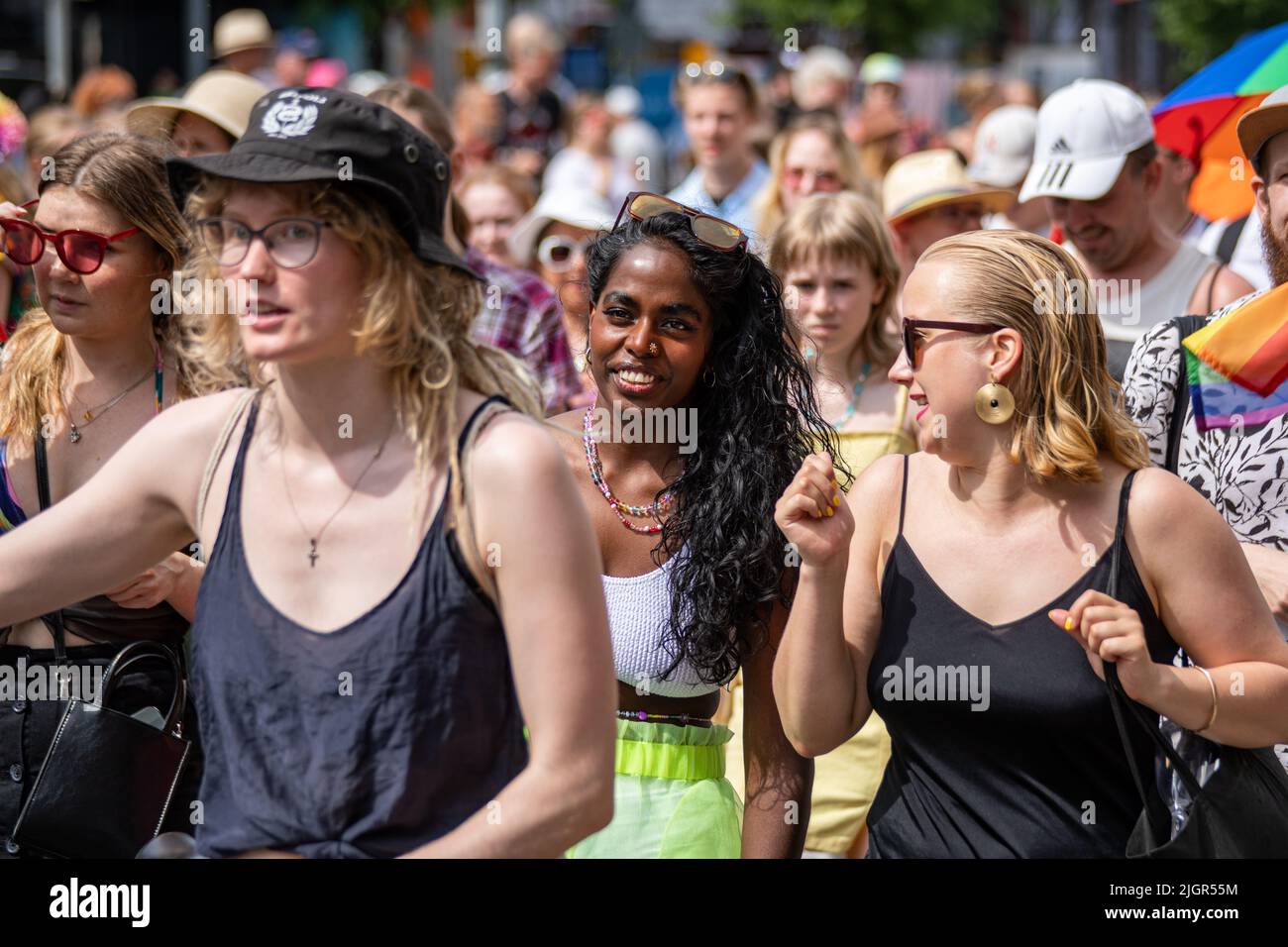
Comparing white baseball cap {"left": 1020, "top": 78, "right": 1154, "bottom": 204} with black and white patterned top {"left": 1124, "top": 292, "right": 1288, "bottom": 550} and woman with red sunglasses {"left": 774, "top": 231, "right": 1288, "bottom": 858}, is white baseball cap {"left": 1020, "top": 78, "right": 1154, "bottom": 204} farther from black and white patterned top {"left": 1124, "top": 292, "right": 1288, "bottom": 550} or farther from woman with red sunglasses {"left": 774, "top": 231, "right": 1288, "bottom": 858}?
woman with red sunglasses {"left": 774, "top": 231, "right": 1288, "bottom": 858}

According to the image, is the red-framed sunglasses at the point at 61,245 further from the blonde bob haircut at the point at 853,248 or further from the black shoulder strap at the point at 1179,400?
the blonde bob haircut at the point at 853,248

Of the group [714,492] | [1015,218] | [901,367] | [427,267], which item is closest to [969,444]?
[901,367]

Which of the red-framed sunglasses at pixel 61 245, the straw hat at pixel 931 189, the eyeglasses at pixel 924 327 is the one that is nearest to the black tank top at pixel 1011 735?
the eyeglasses at pixel 924 327

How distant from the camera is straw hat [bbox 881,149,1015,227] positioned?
6754mm

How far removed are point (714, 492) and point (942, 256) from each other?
2.20 feet

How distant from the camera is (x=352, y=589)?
2293 mm

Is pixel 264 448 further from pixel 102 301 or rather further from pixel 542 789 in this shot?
pixel 102 301

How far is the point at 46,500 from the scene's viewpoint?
132 inches

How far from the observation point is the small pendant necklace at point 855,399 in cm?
510

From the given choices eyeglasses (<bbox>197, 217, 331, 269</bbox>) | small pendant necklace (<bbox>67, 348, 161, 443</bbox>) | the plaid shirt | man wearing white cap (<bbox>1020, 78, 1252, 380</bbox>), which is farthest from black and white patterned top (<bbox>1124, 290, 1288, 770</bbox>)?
the plaid shirt

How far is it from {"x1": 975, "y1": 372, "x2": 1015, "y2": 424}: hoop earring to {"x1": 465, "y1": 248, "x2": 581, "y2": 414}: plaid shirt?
11.0ft

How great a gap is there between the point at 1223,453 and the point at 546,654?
1.91m

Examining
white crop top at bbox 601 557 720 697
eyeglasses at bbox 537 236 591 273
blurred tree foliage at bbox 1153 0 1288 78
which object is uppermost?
blurred tree foliage at bbox 1153 0 1288 78

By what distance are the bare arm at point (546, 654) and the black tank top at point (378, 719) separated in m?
0.06
